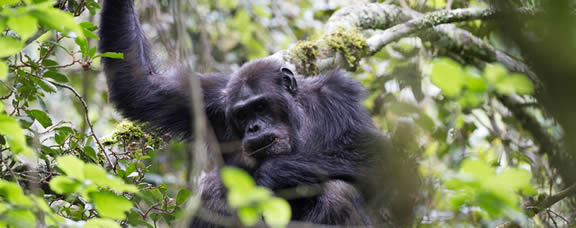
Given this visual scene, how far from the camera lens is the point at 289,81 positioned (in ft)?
18.6

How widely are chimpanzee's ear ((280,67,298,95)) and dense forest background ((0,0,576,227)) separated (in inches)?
24.7

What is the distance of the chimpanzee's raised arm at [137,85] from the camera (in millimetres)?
5473

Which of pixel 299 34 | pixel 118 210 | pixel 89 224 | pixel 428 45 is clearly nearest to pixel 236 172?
pixel 118 210

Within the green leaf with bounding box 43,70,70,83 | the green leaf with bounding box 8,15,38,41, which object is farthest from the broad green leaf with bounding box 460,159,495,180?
the green leaf with bounding box 43,70,70,83

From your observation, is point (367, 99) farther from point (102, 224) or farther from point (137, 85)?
point (102, 224)

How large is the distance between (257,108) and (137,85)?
1.34m

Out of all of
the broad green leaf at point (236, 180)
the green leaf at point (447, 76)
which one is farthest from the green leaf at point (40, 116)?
the green leaf at point (447, 76)

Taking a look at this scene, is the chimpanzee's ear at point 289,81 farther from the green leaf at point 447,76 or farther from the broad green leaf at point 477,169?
the broad green leaf at point 477,169

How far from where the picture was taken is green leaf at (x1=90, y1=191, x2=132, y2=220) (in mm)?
2500

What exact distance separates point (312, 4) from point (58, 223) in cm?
916

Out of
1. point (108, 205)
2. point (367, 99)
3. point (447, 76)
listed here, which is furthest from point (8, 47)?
point (367, 99)

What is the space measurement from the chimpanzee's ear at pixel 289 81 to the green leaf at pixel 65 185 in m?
3.35

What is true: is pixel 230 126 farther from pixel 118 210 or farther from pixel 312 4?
pixel 312 4

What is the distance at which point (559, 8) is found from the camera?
1.37 metres
